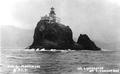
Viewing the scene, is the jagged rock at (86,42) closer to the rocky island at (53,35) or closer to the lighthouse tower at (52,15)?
the rocky island at (53,35)

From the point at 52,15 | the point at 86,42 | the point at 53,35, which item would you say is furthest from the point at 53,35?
the point at 86,42

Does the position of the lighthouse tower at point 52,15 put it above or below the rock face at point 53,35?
above

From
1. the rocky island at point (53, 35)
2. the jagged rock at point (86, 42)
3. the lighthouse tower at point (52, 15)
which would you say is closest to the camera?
the rocky island at point (53, 35)

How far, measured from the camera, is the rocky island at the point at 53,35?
66188 millimetres

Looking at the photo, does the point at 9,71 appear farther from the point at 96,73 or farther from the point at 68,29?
the point at 68,29

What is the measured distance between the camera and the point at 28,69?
50.2ft

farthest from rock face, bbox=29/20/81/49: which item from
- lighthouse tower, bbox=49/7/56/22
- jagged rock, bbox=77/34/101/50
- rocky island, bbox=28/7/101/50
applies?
jagged rock, bbox=77/34/101/50

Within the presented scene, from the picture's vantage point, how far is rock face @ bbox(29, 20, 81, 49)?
2616 inches

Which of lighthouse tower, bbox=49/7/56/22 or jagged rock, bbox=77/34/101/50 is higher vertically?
lighthouse tower, bbox=49/7/56/22

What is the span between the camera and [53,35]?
67.2 meters

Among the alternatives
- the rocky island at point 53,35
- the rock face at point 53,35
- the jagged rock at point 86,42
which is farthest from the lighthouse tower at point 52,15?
the jagged rock at point 86,42

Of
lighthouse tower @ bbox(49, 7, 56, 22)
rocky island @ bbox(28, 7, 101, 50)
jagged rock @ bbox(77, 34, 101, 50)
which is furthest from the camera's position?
jagged rock @ bbox(77, 34, 101, 50)

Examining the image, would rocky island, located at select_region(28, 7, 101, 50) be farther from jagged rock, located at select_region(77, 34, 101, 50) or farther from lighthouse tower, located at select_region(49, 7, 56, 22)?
jagged rock, located at select_region(77, 34, 101, 50)

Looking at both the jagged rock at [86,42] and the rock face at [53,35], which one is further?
the jagged rock at [86,42]
